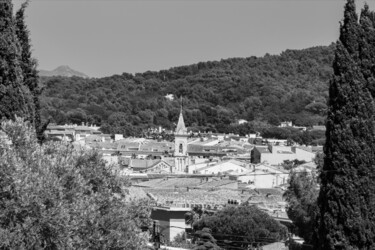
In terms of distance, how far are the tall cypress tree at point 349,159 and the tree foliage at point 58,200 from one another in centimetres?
419

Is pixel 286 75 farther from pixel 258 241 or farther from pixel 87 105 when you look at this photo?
pixel 258 241

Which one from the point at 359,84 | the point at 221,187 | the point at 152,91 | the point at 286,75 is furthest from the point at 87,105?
the point at 359,84

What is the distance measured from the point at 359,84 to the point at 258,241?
→ 14.4 metres

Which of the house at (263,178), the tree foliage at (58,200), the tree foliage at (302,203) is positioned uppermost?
the tree foliage at (58,200)

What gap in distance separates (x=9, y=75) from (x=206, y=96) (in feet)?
521

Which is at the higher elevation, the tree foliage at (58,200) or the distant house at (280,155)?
the tree foliage at (58,200)

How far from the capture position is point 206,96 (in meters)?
170

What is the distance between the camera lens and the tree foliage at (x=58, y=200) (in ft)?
32.1

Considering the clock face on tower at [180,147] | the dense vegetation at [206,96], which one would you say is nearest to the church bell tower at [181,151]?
the clock face on tower at [180,147]

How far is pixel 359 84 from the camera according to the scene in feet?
50.9

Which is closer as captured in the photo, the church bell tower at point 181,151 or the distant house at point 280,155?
the church bell tower at point 181,151

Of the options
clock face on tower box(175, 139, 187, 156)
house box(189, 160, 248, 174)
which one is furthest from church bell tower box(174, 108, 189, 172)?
house box(189, 160, 248, 174)

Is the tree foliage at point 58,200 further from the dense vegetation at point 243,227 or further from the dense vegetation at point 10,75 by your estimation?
the dense vegetation at point 243,227

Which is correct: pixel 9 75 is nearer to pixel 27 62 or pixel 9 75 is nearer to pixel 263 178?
pixel 27 62
